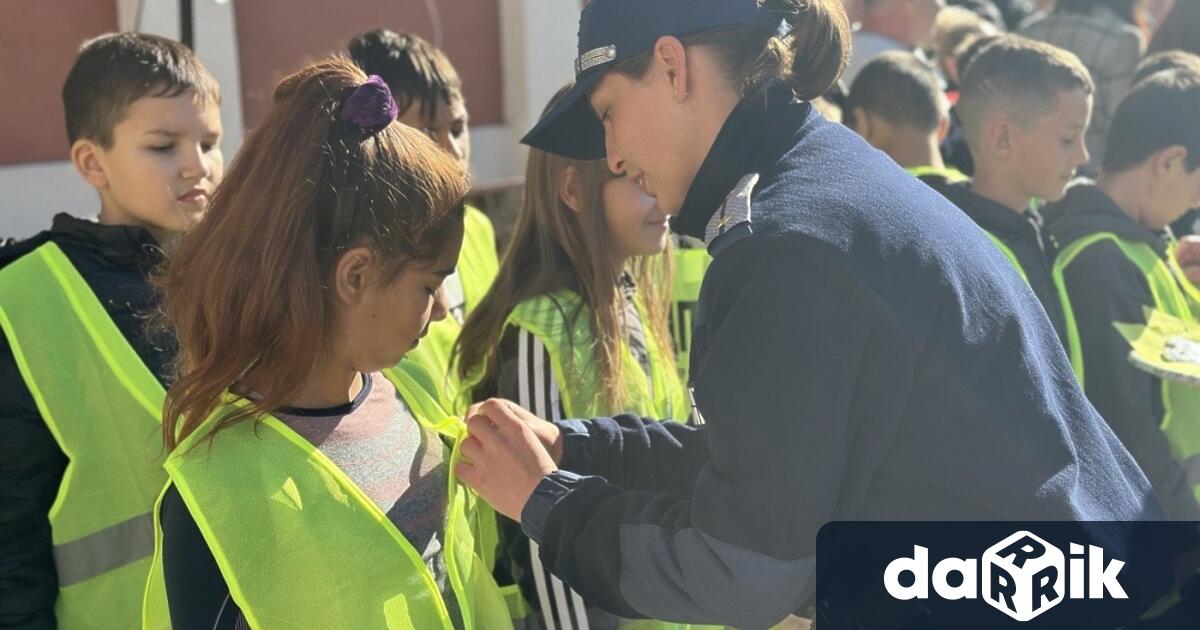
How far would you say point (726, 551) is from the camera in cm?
165

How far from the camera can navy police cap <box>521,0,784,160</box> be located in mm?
1744

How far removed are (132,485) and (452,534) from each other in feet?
2.59

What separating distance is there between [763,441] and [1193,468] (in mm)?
2189

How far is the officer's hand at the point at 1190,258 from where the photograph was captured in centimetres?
371

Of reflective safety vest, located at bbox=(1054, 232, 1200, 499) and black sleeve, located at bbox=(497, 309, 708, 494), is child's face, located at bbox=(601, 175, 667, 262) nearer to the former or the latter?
black sleeve, located at bbox=(497, 309, 708, 494)

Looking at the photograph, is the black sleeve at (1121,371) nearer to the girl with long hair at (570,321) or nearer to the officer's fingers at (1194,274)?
the officer's fingers at (1194,274)

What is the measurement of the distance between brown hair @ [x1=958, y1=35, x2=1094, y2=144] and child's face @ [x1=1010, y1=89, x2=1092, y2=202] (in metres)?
0.03

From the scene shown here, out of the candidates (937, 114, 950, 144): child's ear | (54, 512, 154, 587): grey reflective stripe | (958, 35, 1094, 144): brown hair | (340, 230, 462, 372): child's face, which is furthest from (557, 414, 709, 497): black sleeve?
(937, 114, 950, 144): child's ear

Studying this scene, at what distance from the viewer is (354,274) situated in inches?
73.0

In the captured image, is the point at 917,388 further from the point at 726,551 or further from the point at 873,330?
the point at 726,551

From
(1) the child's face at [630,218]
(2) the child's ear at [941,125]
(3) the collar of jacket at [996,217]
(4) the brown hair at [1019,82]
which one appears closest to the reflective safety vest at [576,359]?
(1) the child's face at [630,218]

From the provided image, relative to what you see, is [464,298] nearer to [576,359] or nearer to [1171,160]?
[576,359]

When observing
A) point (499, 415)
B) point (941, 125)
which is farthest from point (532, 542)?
point (941, 125)

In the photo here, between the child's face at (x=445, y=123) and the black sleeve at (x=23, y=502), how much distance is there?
1.32m
